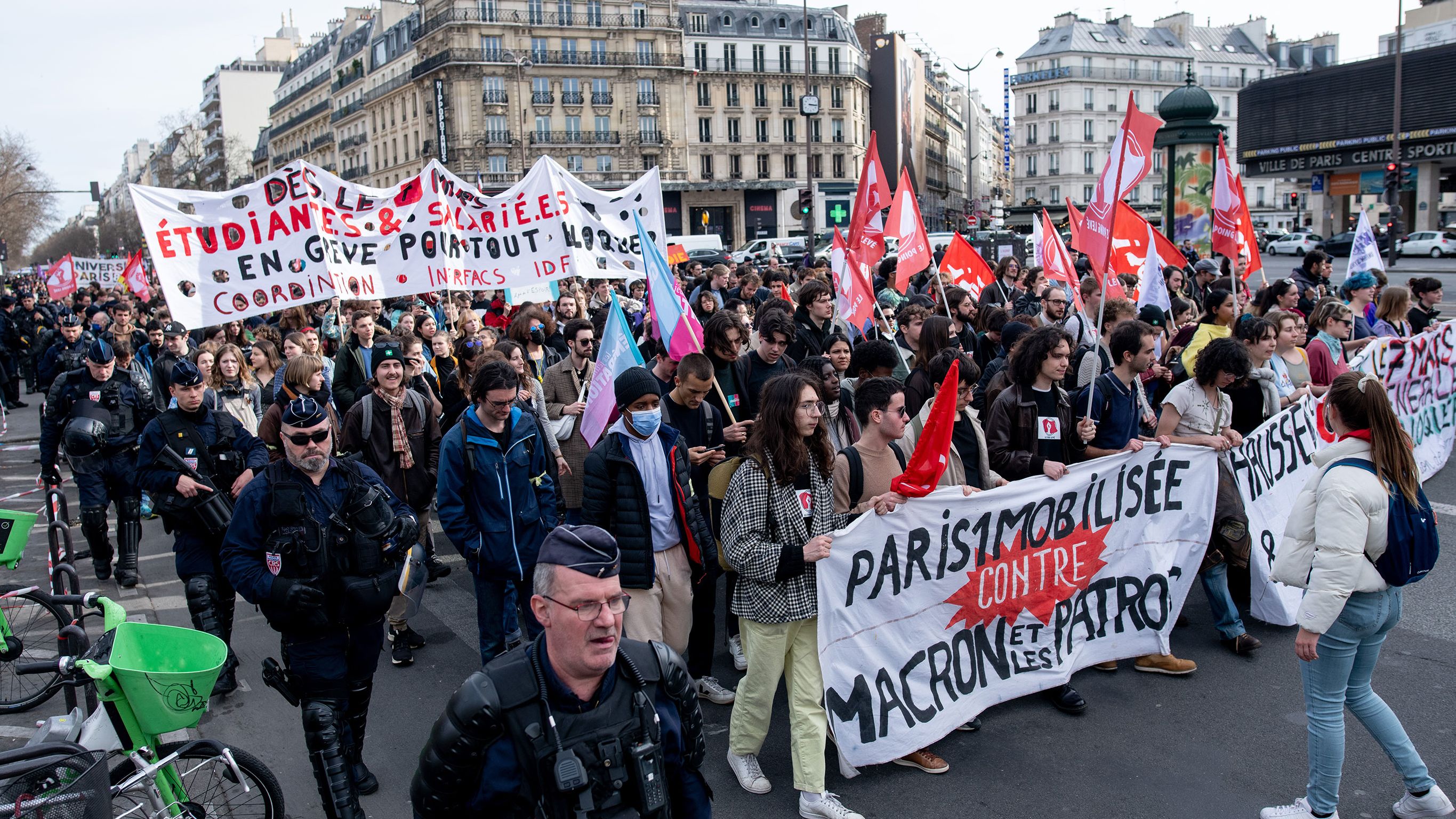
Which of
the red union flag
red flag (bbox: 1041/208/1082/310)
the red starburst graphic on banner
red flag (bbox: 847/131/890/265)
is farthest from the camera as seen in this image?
red flag (bbox: 847/131/890/265)

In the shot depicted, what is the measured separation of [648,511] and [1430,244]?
4440 cm

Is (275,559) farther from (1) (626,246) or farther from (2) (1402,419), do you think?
(2) (1402,419)

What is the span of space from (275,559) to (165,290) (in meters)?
5.35

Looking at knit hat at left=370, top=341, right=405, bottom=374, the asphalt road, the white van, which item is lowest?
the asphalt road

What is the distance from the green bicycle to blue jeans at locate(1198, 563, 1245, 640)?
4.64 meters

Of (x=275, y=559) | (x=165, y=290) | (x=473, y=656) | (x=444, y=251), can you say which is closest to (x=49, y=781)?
(x=275, y=559)

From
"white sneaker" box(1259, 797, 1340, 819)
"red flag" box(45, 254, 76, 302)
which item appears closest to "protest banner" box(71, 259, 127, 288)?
"red flag" box(45, 254, 76, 302)

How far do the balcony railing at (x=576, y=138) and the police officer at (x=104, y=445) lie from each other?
56.2 metres

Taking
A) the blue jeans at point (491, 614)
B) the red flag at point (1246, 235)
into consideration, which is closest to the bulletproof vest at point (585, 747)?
the blue jeans at point (491, 614)

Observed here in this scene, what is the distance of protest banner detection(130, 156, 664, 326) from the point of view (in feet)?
27.7

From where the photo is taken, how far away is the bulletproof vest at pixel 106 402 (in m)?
7.65

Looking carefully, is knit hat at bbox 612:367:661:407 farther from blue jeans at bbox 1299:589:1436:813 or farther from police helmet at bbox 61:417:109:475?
police helmet at bbox 61:417:109:475

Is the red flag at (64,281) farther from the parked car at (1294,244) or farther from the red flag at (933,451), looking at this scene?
the parked car at (1294,244)

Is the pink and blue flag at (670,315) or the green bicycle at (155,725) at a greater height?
the pink and blue flag at (670,315)
